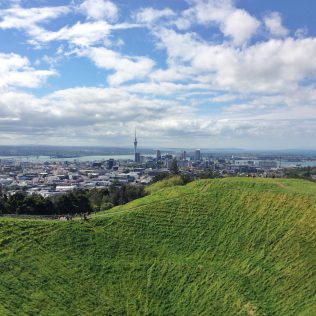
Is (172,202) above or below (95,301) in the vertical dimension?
above

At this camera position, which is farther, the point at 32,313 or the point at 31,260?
the point at 31,260

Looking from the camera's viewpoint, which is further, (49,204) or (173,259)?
(49,204)

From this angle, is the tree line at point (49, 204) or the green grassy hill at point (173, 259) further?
the tree line at point (49, 204)

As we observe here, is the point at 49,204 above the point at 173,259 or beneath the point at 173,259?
above

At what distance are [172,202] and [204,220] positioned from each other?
3619 mm

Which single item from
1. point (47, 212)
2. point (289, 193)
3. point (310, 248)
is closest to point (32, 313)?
point (310, 248)

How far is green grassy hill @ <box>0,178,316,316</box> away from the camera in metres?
25.0

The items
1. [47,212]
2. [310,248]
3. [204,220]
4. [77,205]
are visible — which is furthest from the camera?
[77,205]

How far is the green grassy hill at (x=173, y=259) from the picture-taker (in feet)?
81.9

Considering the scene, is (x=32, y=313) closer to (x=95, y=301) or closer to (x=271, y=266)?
(x=95, y=301)

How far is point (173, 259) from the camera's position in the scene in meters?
29.1

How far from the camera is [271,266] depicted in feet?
93.1

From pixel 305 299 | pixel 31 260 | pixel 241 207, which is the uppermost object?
pixel 241 207

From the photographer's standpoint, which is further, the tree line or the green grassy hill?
the tree line
